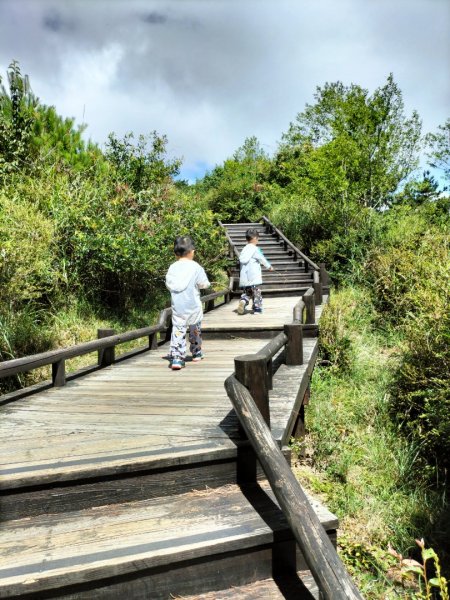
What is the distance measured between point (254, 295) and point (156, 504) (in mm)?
7028

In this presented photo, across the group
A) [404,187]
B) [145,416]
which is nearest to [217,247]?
[404,187]

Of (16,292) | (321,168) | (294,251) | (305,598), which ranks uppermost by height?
(321,168)

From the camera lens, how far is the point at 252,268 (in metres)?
9.05

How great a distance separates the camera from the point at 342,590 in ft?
6.29

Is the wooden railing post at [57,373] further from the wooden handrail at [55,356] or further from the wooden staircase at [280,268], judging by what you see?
the wooden staircase at [280,268]

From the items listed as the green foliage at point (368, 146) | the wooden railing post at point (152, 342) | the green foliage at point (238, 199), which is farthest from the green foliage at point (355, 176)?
the wooden railing post at point (152, 342)

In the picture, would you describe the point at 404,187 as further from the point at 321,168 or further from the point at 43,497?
the point at 43,497

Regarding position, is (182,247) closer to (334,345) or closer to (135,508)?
(135,508)

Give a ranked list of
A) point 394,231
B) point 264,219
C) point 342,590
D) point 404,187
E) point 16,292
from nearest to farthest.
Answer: point 342,590, point 16,292, point 394,231, point 404,187, point 264,219

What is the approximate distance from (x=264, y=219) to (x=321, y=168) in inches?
180

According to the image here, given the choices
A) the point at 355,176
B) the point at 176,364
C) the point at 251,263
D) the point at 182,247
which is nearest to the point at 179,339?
the point at 176,364

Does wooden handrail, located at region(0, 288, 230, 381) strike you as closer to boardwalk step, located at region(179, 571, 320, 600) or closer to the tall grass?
boardwalk step, located at region(179, 571, 320, 600)

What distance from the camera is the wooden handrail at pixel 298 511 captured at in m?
1.96

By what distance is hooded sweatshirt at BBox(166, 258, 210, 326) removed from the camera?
5.23 meters
